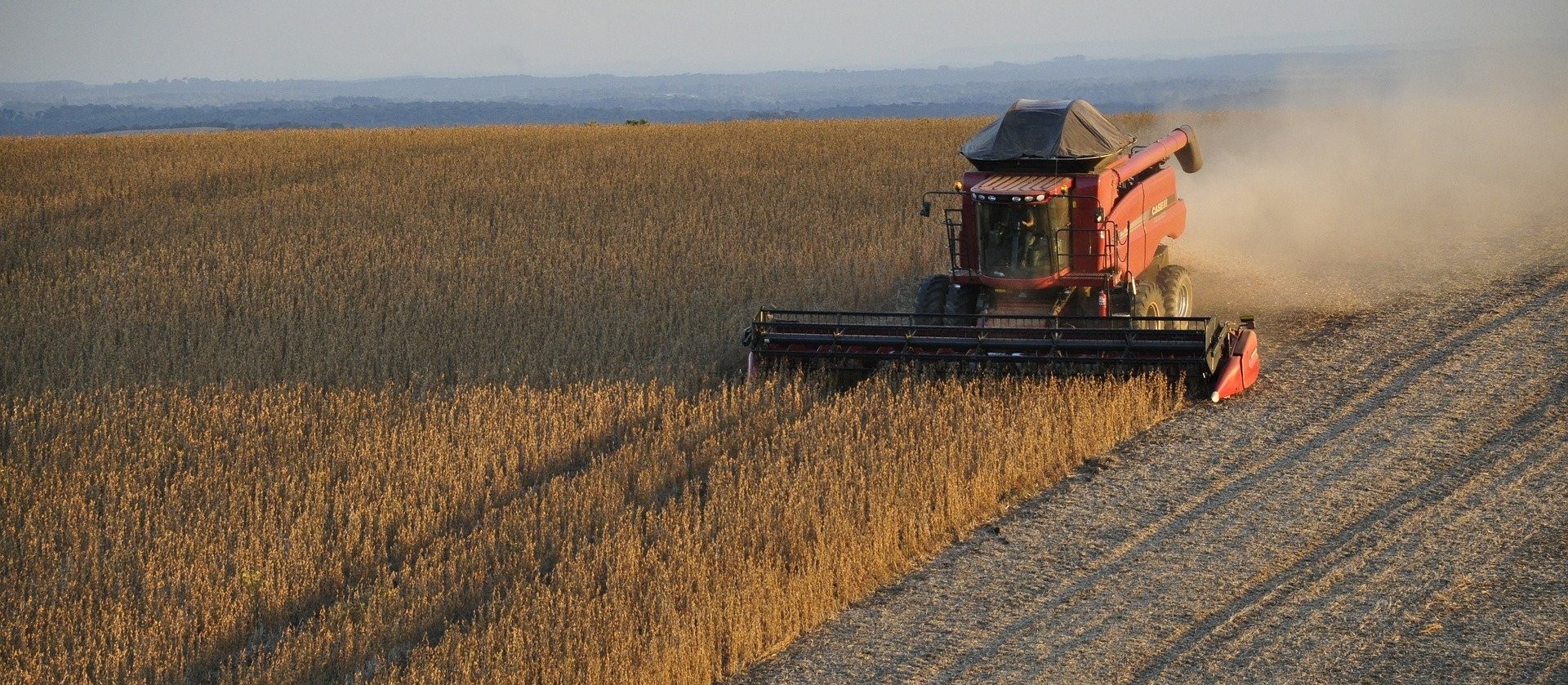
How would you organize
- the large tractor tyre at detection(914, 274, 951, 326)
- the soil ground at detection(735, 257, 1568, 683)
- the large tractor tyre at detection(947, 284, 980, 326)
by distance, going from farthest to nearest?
the large tractor tyre at detection(914, 274, 951, 326) < the large tractor tyre at detection(947, 284, 980, 326) < the soil ground at detection(735, 257, 1568, 683)

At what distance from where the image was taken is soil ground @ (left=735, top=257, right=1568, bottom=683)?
628cm

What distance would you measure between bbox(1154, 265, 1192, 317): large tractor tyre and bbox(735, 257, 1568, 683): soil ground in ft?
5.10

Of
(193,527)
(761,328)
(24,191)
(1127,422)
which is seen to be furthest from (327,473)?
(24,191)

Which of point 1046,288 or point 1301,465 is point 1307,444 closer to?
point 1301,465

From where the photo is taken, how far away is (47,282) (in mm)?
16344

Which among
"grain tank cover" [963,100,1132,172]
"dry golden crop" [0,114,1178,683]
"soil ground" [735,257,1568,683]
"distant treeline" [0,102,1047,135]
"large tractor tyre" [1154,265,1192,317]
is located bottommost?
"soil ground" [735,257,1568,683]

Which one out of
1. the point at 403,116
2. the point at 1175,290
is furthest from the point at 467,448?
the point at 403,116

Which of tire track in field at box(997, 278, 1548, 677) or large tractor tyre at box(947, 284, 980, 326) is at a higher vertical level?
large tractor tyre at box(947, 284, 980, 326)

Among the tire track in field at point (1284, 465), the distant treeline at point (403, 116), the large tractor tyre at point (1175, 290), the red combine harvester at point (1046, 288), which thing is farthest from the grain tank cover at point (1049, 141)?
the distant treeline at point (403, 116)

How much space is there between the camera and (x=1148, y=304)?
447 inches

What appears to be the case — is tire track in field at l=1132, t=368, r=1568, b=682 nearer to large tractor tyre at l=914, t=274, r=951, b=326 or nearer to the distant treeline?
large tractor tyre at l=914, t=274, r=951, b=326

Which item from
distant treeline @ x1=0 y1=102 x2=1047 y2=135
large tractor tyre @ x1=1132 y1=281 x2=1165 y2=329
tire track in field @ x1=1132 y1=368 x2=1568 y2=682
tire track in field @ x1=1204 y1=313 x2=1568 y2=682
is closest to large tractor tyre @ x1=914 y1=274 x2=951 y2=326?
large tractor tyre @ x1=1132 y1=281 x2=1165 y2=329

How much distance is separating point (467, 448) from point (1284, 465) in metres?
5.12

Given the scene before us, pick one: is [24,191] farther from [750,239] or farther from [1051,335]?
[1051,335]
